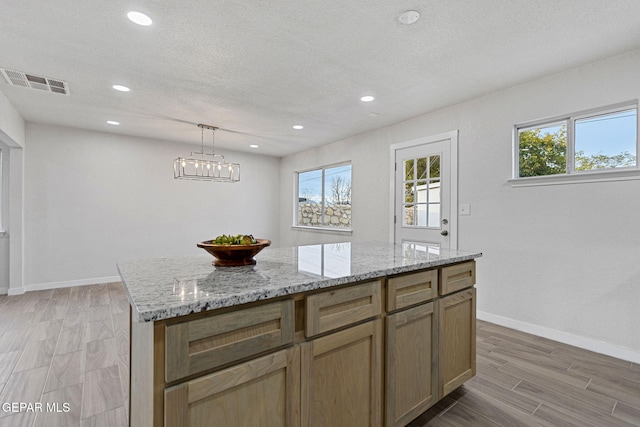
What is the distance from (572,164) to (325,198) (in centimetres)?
378

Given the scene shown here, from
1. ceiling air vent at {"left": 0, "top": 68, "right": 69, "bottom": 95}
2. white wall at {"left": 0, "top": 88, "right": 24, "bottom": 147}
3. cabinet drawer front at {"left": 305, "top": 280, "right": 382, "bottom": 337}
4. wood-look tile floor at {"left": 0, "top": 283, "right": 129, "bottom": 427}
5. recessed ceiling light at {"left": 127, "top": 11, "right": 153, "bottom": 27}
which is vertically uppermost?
recessed ceiling light at {"left": 127, "top": 11, "right": 153, "bottom": 27}

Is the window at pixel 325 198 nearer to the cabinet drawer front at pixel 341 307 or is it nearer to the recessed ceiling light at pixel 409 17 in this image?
the recessed ceiling light at pixel 409 17

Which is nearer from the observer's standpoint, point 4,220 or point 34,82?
point 34,82

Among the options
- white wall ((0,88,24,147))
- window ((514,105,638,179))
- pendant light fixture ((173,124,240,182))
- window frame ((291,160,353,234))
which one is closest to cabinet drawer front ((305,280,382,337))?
window ((514,105,638,179))

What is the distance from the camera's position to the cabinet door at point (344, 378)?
1178mm

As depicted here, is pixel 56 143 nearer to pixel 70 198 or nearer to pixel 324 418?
pixel 70 198

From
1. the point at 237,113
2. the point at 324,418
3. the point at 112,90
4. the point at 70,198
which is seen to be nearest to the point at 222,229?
the point at 70,198

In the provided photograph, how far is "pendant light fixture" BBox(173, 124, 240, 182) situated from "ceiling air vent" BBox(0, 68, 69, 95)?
1.42 m

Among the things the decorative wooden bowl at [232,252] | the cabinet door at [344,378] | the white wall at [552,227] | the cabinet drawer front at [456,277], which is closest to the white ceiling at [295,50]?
the white wall at [552,227]

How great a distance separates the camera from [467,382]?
6.88ft

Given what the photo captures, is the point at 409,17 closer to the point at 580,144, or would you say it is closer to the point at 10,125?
the point at 580,144

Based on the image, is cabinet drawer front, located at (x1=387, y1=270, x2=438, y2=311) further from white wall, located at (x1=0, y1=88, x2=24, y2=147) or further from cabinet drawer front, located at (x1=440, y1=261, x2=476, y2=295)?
white wall, located at (x1=0, y1=88, x2=24, y2=147)

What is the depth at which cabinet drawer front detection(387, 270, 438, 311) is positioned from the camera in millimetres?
1483

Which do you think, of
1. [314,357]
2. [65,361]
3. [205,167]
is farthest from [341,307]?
[205,167]
